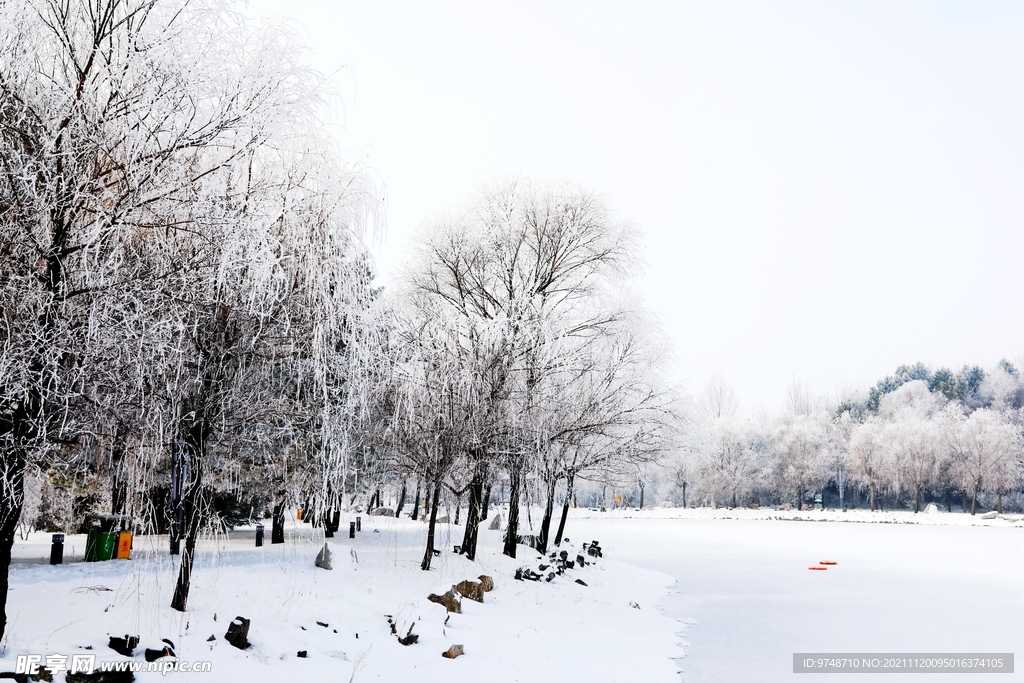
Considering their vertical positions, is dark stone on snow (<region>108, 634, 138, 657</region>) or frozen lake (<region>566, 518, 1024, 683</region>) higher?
dark stone on snow (<region>108, 634, 138, 657</region>)

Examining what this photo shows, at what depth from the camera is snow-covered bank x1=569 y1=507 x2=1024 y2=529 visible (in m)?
49.7

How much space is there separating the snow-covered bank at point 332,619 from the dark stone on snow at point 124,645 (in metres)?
0.06

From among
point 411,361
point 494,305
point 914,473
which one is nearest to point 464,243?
point 494,305

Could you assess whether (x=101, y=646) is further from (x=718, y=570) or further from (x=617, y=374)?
(x=718, y=570)

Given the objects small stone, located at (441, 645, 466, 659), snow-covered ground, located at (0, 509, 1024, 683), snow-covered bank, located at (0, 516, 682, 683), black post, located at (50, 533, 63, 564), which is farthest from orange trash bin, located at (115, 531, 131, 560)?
small stone, located at (441, 645, 466, 659)

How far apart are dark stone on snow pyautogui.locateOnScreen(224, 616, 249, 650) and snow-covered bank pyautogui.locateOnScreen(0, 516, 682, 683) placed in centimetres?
7

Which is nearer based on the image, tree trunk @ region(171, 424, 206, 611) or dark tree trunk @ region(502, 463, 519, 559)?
tree trunk @ region(171, 424, 206, 611)

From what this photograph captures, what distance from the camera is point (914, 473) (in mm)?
57812

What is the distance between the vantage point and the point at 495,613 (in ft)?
35.1

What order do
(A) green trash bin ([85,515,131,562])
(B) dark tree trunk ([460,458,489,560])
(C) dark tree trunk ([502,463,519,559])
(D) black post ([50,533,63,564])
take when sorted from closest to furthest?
(D) black post ([50,533,63,564]) < (A) green trash bin ([85,515,131,562]) < (B) dark tree trunk ([460,458,489,560]) < (C) dark tree trunk ([502,463,519,559])

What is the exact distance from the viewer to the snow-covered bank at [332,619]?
6527 millimetres

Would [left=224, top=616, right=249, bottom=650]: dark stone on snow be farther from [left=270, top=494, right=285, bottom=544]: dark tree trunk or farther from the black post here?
[left=270, top=494, right=285, bottom=544]: dark tree trunk

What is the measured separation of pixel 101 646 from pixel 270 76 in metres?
5.22

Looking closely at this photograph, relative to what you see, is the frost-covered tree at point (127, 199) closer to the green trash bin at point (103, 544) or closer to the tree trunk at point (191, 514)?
the tree trunk at point (191, 514)
